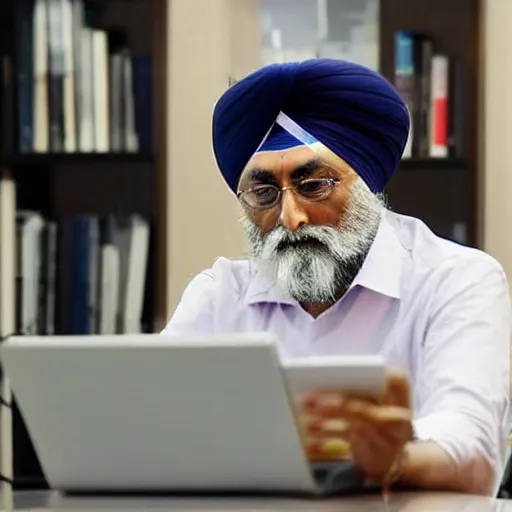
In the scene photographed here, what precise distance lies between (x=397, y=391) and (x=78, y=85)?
181cm

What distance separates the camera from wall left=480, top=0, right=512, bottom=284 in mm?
2586

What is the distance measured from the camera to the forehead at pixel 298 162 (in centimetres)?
159

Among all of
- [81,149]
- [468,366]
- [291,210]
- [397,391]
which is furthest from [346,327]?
[81,149]

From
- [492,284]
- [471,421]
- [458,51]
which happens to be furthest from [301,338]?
[458,51]

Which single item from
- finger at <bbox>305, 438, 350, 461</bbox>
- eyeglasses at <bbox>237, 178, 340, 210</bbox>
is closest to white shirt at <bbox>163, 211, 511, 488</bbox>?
eyeglasses at <bbox>237, 178, 340, 210</bbox>

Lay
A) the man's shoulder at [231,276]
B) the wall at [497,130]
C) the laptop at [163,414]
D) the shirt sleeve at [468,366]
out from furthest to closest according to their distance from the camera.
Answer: the wall at [497,130]
the man's shoulder at [231,276]
the shirt sleeve at [468,366]
the laptop at [163,414]

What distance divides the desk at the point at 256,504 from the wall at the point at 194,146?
5.21 ft

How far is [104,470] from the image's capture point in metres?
1.06

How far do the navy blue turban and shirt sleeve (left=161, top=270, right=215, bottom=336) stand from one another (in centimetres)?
22

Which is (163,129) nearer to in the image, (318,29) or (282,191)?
(318,29)

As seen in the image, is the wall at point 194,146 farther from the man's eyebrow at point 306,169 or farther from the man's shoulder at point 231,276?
the man's eyebrow at point 306,169

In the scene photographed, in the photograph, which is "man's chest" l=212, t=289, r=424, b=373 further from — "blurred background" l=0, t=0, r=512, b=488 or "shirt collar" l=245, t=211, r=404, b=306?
"blurred background" l=0, t=0, r=512, b=488

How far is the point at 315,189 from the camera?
161 cm

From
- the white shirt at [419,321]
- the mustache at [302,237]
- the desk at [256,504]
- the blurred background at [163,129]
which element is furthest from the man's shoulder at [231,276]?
the blurred background at [163,129]
